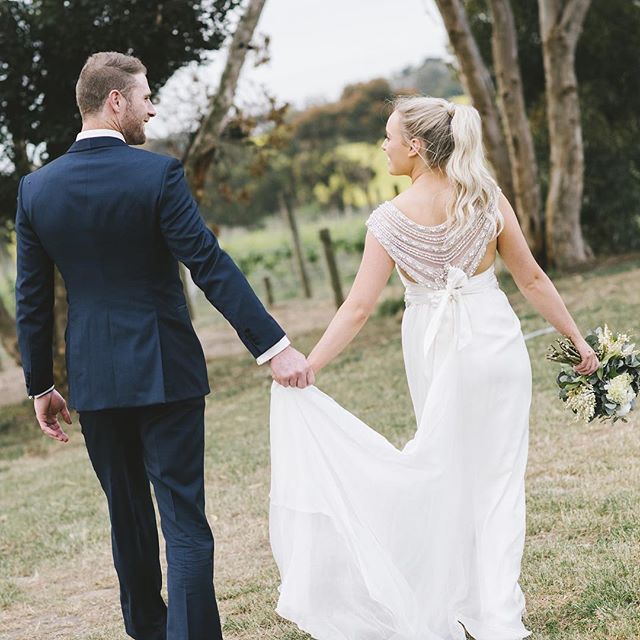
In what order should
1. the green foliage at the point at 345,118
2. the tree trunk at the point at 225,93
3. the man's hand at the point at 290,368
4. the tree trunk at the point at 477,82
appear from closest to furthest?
the man's hand at the point at 290,368, the tree trunk at the point at 225,93, the tree trunk at the point at 477,82, the green foliage at the point at 345,118

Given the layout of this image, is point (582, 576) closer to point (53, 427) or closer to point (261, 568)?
point (261, 568)

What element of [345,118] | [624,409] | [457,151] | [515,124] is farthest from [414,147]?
[345,118]

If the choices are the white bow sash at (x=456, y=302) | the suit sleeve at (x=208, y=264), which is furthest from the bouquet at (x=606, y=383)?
the suit sleeve at (x=208, y=264)

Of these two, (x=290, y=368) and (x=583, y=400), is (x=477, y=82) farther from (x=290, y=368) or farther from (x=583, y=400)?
(x=290, y=368)

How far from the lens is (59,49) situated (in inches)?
476

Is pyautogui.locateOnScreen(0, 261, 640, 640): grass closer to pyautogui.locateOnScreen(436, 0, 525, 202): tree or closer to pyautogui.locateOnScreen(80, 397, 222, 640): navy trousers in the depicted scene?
pyautogui.locateOnScreen(80, 397, 222, 640): navy trousers

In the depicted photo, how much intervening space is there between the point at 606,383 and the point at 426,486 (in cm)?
94

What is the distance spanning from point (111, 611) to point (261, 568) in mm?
787

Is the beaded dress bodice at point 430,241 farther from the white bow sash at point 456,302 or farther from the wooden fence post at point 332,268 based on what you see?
the wooden fence post at point 332,268

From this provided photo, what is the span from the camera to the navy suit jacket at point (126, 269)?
146 inches

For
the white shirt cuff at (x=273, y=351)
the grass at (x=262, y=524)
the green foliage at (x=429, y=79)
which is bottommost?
the grass at (x=262, y=524)

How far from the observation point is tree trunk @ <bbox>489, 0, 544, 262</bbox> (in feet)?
51.8

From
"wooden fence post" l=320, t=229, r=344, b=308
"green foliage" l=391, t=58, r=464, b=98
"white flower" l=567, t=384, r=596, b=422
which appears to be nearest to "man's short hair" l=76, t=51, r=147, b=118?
"white flower" l=567, t=384, r=596, b=422

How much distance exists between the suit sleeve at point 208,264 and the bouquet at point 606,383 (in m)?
1.31
